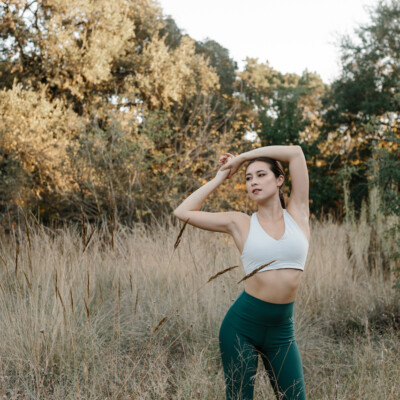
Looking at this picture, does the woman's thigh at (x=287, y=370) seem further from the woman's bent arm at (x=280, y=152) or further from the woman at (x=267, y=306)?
the woman's bent arm at (x=280, y=152)

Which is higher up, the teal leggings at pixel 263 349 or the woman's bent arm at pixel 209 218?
the woman's bent arm at pixel 209 218

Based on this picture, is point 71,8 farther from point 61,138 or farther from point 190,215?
point 190,215

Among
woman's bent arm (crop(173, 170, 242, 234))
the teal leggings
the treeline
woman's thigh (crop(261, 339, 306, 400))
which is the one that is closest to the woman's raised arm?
woman's bent arm (crop(173, 170, 242, 234))

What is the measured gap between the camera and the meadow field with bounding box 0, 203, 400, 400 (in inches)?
104

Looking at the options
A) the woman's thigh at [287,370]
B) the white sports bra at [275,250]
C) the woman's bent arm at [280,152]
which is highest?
the woman's bent arm at [280,152]

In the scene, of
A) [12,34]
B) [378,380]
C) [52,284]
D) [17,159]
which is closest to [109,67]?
[12,34]

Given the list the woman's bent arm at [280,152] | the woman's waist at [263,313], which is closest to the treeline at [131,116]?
the woman's bent arm at [280,152]

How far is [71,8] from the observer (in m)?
11.3

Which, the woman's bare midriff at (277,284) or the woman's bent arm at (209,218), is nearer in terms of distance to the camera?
the woman's bare midriff at (277,284)

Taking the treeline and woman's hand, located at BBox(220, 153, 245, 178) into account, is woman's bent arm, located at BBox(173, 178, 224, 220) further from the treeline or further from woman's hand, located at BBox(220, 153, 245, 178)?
the treeline

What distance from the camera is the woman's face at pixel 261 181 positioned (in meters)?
2.34

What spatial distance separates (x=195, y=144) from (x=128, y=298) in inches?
237

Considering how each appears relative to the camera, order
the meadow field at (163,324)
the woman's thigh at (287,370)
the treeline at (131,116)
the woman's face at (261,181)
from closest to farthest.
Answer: the woman's thigh at (287,370)
the woman's face at (261,181)
the meadow field at (163,324)
the treeline at (131,116)

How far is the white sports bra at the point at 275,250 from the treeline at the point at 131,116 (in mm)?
3071
